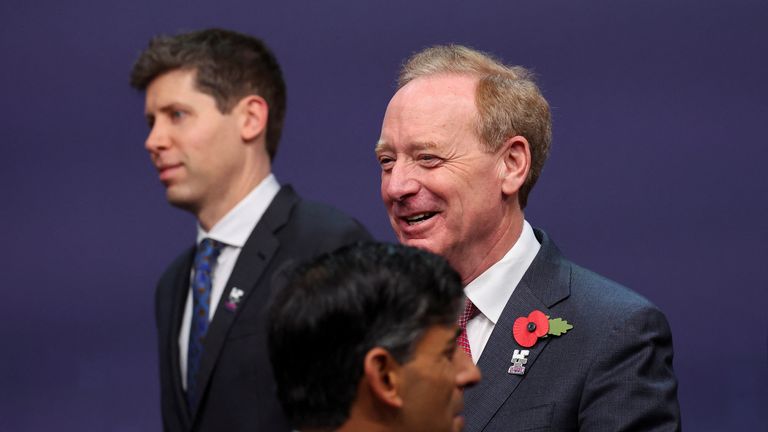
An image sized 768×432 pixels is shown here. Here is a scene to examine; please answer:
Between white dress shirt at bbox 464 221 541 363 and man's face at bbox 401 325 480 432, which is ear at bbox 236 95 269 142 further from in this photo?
man's face at bbox 401 325 480 432

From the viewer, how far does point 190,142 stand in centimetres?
258

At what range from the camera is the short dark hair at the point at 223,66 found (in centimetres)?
266

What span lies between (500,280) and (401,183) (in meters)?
0.27

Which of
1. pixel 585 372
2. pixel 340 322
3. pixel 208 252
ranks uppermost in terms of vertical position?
pixel 208 252

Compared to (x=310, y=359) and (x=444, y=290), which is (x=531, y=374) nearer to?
(x=444, y=290)

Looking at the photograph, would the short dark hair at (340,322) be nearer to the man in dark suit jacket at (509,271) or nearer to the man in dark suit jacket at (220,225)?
the man in dark suit jacket at (509,271)

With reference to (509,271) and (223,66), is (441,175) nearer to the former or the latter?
(509,271)

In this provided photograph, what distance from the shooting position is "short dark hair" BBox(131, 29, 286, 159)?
8.73 feet

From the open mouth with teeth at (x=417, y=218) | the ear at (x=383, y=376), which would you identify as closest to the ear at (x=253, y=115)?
the open mouth with teeth at (x=417, y=218)

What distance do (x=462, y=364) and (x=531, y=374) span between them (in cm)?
51

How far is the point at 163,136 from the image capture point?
2580 mm

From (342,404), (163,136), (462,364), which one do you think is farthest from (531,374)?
(163,136)

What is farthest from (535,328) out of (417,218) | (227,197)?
(227,197)

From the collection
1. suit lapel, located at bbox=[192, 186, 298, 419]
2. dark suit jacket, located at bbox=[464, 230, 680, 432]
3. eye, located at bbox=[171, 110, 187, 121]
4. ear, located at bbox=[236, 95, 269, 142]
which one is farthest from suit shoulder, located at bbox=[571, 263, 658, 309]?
eye, located at bbox=[171, 110, 187, 121]
